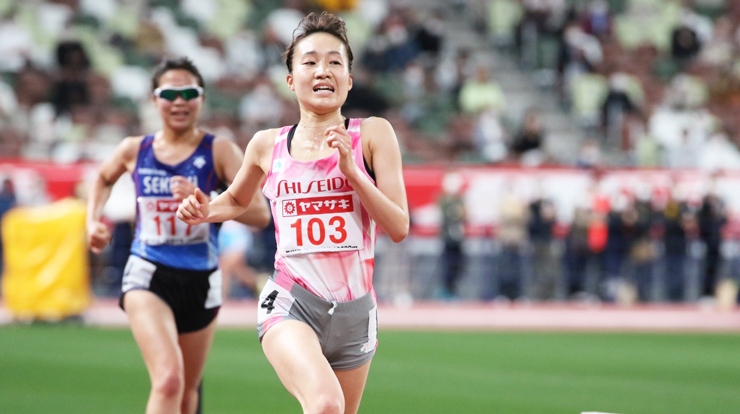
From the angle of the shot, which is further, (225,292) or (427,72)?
(427,72)

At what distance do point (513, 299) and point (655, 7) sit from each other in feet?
34.9

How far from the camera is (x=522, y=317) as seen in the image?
57.5 feet

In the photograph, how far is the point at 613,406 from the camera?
892 cm

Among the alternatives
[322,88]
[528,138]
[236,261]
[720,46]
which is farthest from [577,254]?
[322,88]

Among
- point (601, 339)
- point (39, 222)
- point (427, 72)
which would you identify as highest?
point (427, 72)

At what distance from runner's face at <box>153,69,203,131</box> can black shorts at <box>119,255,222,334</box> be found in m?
0.89

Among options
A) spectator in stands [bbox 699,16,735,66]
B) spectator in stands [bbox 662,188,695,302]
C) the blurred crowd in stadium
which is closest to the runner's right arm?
the blurred crowd in stadium

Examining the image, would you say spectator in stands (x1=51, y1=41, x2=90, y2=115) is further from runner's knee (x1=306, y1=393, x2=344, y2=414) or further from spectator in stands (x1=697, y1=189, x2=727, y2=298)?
runner's knee (x1=306, y1=393, x2=344, y2=414)

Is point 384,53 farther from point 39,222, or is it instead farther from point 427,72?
point 39,222

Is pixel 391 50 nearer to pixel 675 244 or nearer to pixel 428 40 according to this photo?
pixel 428 40

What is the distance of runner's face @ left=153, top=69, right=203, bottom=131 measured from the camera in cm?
658

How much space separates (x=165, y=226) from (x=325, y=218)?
191 cm

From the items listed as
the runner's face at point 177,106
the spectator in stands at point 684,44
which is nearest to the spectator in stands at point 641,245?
the spectator in stands at point 684,44

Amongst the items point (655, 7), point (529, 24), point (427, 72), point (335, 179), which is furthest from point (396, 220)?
point (655, 7)
